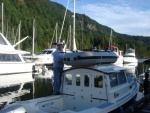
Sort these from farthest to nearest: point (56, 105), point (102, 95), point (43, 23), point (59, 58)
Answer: point (43, 23)
point (59, 58)
point (56, 105)
point (102, 95)

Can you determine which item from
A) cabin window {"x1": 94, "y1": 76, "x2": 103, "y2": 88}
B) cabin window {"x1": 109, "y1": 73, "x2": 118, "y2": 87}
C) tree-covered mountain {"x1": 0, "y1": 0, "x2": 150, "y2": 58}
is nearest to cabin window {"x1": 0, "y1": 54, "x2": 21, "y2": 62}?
cabin window {"x1": 109, "y1": 73, "x2": 118, "y2": 87}

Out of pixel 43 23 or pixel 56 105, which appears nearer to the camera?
pixel 56 105

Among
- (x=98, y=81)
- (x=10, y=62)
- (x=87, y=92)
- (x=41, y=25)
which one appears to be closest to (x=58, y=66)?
(x=87, y=92)

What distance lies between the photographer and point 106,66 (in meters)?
9.05

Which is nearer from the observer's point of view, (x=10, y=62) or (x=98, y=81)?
(x=98, y=81)

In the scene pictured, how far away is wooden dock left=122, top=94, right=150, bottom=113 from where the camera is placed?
890 cm

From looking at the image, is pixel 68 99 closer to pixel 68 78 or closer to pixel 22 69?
pixel 68 78

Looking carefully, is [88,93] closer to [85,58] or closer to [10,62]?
[85,58]

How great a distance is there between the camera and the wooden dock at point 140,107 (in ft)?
29.2

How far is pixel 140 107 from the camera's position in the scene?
32.5 ft

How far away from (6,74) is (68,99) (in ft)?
44.8

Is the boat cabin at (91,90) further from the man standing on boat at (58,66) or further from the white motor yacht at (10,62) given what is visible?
the white motor yacht at (10,62)

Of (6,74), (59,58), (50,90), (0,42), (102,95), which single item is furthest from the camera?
(0,42)

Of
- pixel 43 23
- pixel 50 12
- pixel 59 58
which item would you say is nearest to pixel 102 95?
pixel 59 58
